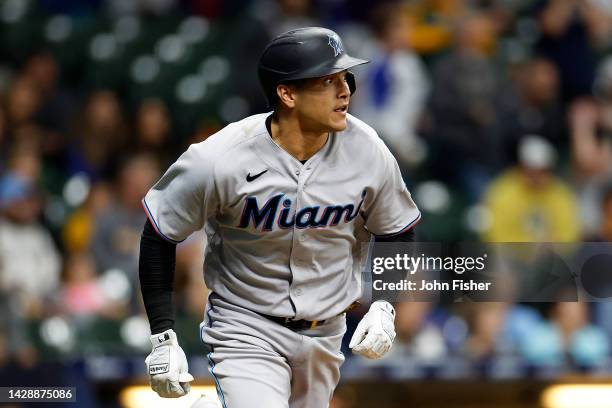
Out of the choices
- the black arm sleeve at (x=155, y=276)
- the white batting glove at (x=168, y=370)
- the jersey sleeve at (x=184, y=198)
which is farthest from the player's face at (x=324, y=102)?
the white batting glove at (x=168, y=370)

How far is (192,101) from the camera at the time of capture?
959 cm

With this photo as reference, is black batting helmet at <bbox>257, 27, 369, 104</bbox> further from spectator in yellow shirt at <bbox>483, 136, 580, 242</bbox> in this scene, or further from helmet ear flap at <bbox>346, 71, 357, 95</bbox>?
spectator in yellow shirt at <bbox>483, 136, 580, 242</bbox>

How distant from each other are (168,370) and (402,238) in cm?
102

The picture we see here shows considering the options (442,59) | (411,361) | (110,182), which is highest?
(442,59)

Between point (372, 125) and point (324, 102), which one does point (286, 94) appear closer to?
point (324, 102)

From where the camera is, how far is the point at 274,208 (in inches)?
166

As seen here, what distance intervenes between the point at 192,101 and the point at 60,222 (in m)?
1.50

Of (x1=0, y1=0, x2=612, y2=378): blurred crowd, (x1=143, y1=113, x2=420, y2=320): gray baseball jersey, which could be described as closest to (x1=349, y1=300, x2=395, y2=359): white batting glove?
(x1=143, y1=113, x2=420, y2=320): gray baseball jersey

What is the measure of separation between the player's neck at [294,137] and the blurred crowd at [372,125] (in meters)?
2.30

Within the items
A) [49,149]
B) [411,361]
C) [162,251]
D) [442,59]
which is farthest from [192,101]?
[162,251]

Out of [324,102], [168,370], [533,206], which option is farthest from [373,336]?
[533,206]

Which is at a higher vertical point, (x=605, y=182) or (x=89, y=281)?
(x=605, y=182)

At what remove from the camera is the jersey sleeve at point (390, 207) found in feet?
14.3

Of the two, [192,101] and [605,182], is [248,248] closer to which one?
[605,182]
